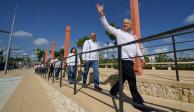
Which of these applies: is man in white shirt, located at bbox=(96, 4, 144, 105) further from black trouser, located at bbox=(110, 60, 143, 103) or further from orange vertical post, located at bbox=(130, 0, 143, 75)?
orange vertical post, located at bbox=(130, 0, 143, 75)

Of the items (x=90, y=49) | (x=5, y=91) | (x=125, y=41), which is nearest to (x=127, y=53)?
(x=125, y=41)

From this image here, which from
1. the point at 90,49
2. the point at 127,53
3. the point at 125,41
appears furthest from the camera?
the point at 90,49

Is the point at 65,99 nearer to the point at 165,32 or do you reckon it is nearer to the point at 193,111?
the point at 193,111

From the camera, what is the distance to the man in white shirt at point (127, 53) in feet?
8.77

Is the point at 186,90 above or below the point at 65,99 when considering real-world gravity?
above

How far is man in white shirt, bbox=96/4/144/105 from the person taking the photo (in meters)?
2.67

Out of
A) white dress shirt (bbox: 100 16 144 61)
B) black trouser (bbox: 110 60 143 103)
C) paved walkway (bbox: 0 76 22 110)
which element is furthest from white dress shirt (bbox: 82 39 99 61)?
paved walkway (bbox: 0 76 22 110)

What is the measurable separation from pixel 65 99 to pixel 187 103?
2.26m

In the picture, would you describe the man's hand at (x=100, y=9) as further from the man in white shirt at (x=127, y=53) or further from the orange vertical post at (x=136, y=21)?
the orange vertical post at (x=136, y=21)

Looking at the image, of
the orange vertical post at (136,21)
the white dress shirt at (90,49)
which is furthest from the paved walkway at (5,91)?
the orange vertical post at (136,21)

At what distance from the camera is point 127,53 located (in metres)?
2.83

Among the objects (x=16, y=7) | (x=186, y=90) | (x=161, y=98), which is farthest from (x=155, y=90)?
(x=16, y=7)

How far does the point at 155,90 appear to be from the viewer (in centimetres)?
362

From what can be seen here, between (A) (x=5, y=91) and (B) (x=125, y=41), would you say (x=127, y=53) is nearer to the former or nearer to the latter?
(B) (x=125, y=41)
